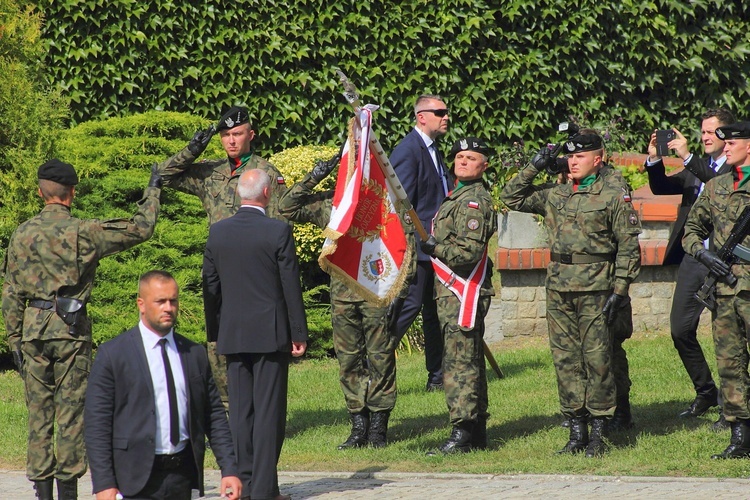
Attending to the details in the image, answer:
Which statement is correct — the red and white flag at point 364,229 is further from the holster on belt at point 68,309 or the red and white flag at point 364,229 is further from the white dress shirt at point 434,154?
the holster on belt at point 68,309

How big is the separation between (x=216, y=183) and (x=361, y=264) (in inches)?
51.6

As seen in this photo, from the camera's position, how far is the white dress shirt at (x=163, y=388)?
5625 millimetres

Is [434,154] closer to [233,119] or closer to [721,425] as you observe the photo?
[233,119]

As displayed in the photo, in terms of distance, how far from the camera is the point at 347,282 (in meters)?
8.62

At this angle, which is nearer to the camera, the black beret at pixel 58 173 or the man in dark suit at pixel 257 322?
the man in dark suit at pixel 257 322

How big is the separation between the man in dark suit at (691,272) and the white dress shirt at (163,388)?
480 cm

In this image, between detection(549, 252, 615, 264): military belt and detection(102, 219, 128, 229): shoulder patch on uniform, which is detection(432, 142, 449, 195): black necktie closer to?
detection(549, 252, 615, 264): military belt

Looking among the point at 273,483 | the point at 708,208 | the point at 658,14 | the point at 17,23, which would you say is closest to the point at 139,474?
the point at 273,483

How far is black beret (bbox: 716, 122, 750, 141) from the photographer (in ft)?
26.1

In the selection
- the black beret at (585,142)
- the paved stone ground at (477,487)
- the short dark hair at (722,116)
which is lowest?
the paved stone ground at (477,487)

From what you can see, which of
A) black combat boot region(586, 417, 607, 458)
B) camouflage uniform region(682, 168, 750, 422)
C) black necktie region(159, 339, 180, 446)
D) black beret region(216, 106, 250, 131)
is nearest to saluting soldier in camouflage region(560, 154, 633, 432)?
black combat boot region(586, 417, 607, 458)

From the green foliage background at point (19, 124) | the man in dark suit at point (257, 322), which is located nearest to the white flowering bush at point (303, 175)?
the green foliage background at point (19, 124)

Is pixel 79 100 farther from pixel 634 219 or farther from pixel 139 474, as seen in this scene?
pixel 139 474

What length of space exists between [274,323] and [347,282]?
4.45ft
